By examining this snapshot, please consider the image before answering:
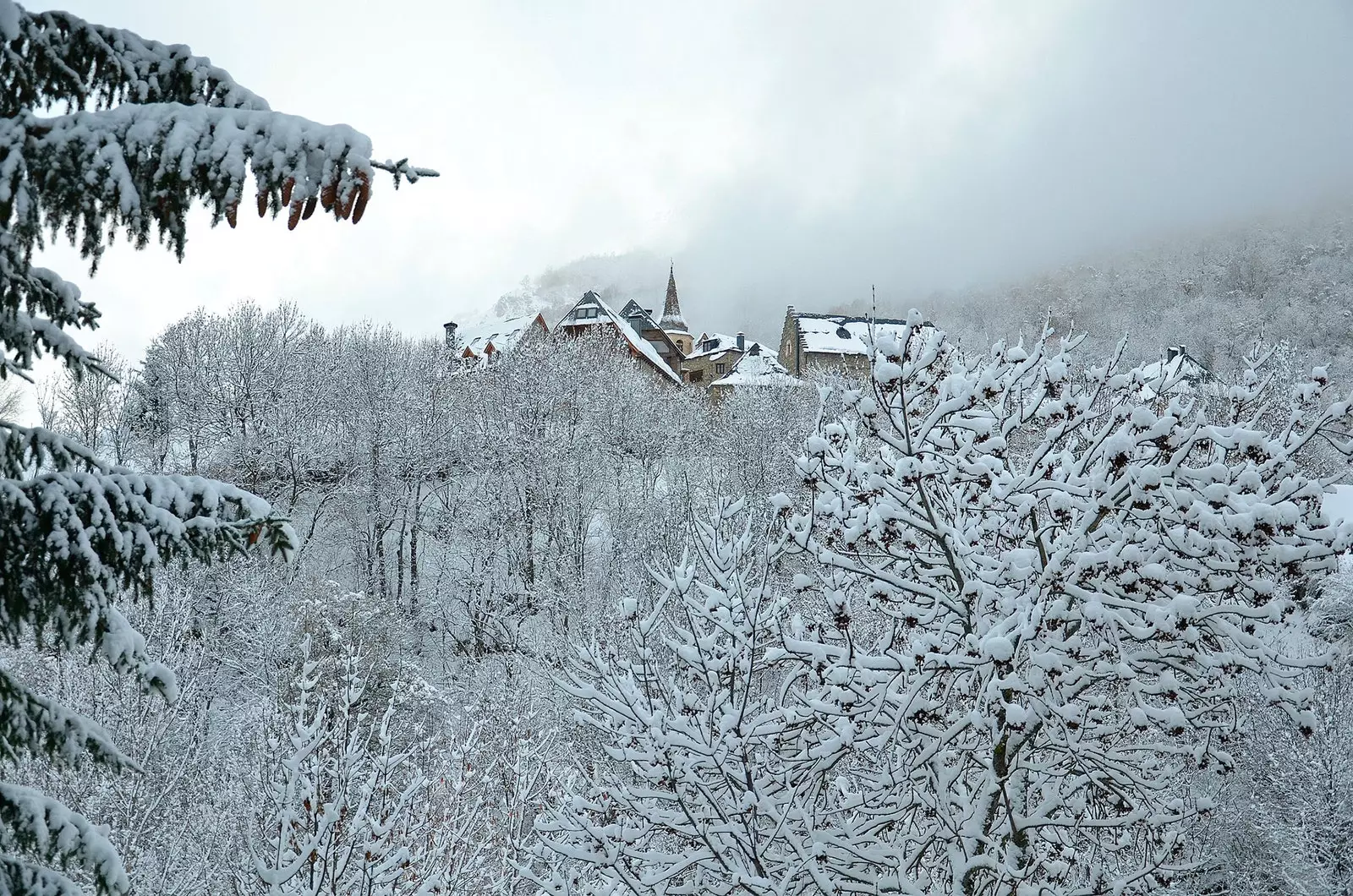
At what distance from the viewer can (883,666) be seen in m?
5.59

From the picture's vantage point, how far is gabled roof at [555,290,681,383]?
52.2 m

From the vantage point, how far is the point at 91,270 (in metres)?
2.63

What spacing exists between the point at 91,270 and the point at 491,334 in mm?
54080

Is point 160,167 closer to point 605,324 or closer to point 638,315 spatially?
point 605,324

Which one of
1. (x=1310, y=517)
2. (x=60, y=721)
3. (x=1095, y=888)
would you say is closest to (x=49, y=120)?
(x=60, y=721)

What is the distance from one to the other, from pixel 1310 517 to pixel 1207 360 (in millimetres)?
87802

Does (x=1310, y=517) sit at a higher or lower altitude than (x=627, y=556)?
higher

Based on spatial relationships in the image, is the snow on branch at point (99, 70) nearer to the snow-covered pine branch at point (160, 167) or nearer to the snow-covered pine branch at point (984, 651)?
the snow-covered pine branch at point (160, 167)

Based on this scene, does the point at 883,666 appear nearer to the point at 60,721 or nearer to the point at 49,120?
the point at 60,721

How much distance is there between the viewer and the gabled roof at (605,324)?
171 ft

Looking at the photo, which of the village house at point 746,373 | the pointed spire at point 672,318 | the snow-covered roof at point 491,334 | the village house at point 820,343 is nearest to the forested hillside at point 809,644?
the village house at point 746,373

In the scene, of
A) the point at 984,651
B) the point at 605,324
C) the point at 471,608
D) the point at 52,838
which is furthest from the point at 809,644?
the point at 605,324

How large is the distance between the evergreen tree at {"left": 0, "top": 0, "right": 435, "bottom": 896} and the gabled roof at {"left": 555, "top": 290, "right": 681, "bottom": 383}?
47.0 metres

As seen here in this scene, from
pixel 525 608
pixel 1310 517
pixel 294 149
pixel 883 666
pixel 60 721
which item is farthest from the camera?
pixel 525 608
